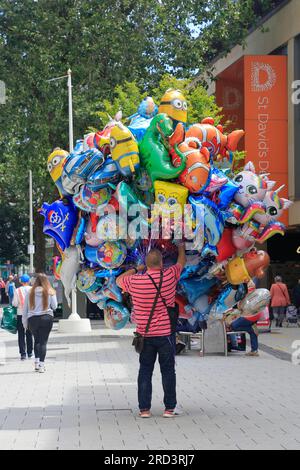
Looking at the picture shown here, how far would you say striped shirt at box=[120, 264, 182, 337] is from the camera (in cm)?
999

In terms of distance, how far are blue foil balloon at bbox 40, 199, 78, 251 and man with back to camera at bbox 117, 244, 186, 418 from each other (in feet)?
2.42

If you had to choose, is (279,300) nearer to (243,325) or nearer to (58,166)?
(243,325)

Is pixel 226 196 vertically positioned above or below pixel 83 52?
below

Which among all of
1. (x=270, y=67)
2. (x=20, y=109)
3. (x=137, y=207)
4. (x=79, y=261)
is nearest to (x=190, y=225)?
(x=137, y=207)

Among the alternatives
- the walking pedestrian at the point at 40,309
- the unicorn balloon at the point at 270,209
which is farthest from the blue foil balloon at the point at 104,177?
the walking pedestrian at the point at 40,309

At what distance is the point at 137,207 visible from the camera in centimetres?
964

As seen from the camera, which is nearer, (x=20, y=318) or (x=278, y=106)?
(x=20, y=318)

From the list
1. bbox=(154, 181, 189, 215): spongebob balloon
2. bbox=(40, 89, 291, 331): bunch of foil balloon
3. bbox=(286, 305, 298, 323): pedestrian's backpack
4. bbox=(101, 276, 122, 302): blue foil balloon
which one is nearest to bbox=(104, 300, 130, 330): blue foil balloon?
bbox=(40, 89, 291, 331): bunch of foil balloon

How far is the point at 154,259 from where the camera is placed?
9.95 meters

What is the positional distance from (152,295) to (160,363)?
76 centimetres

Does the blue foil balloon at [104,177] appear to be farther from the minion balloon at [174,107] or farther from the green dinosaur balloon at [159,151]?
the minion balloon at [174,107]

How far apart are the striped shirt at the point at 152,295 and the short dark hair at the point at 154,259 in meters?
0.06

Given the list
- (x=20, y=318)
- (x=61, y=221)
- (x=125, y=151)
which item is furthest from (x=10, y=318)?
(x=125, y=151)

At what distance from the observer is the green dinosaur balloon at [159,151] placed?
9.51m
